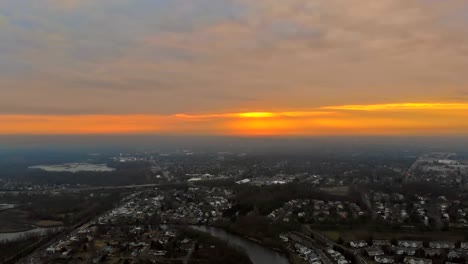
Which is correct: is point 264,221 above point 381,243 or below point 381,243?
above

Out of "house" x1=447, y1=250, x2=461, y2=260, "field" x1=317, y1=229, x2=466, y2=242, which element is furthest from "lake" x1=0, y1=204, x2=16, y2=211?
"house" x1=447, y1=250, x2=461, y2=260

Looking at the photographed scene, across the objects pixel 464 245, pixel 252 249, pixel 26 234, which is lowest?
pixel 252 249

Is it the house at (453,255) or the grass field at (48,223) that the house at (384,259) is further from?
the grass field at (48,223)

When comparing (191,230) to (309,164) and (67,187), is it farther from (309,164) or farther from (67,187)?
(309,164)

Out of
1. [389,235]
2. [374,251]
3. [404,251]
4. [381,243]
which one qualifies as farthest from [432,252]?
[389,235]

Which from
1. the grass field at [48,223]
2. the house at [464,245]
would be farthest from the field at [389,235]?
the grass field at [48,223]

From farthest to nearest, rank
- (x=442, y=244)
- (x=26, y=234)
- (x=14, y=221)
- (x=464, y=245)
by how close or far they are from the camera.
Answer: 1. (x=14, y=221)
2. (x=26, y=234)
3. (x=442, y=244)
4. (x=464, y=245)

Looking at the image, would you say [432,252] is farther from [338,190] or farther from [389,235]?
[338,190]

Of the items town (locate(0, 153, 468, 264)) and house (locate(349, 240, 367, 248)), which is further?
house (locate(349, 240, 367, 248))

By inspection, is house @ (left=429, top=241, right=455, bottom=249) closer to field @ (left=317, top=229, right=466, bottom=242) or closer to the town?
the town
